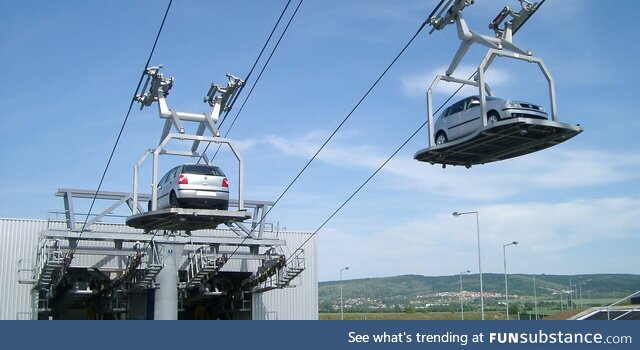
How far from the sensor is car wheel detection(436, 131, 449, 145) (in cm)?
2069

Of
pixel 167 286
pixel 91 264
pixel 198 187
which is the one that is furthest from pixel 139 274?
pixel 198 187

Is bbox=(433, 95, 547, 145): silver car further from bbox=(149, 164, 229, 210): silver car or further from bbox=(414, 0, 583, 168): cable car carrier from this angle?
bbox=(149, 164, 229, 210): silver car

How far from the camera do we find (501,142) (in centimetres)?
1970

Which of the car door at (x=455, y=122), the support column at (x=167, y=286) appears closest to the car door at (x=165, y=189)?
the car door at (x=455, y=122)

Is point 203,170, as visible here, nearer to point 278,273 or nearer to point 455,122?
point 455,122

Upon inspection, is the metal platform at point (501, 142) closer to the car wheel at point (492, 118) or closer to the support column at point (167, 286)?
A: the car wheel at point (492, 118)

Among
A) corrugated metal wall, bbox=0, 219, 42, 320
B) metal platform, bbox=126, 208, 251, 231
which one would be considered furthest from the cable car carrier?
corrugated metal wall, bbox=0, 219, 42, 320

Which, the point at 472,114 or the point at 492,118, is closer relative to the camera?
the point at 492,118

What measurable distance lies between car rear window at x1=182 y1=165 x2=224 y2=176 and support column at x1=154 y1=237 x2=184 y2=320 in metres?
18.9

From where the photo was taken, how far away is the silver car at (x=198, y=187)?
2458 cm

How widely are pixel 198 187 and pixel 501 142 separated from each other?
10.5m

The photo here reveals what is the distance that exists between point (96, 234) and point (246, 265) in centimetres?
1058
